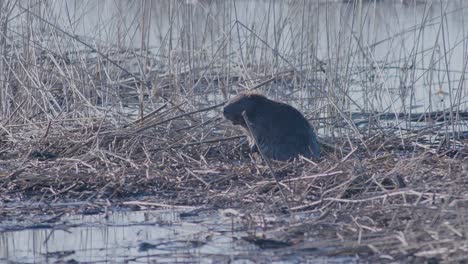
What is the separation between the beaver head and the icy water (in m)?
1.50

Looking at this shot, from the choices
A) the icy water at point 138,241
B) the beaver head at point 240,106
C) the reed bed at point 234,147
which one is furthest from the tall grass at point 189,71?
the icy water at point 138,241

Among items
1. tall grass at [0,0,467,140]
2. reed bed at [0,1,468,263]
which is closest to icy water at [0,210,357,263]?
reed bed at [0,1,468,263]

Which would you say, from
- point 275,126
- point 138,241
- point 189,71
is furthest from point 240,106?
point 138,241

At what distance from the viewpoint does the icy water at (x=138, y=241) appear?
13.0 ft

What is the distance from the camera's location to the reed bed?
4.20 m

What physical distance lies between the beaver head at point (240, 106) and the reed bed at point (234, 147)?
13cm

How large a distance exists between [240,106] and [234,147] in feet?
1.06

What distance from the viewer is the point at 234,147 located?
21.6 ft

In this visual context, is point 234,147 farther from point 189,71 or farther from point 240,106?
point 189,71

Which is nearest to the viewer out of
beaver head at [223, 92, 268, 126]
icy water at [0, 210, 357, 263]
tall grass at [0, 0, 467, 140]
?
icy water at [0, 210, 357, 263]

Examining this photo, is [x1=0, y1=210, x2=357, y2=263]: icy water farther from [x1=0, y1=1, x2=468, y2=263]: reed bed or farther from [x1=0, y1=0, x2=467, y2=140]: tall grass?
[x1=0, y1=0, x2=467, y2=140]: tall grass

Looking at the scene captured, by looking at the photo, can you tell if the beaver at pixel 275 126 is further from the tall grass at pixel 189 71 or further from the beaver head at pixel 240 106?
the tall grass at pixel 189 71

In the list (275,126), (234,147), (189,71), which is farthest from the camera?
(189,71)

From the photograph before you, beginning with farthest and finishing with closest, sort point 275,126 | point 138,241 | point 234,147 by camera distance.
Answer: point 234,147, point 275,126, point 138,241
